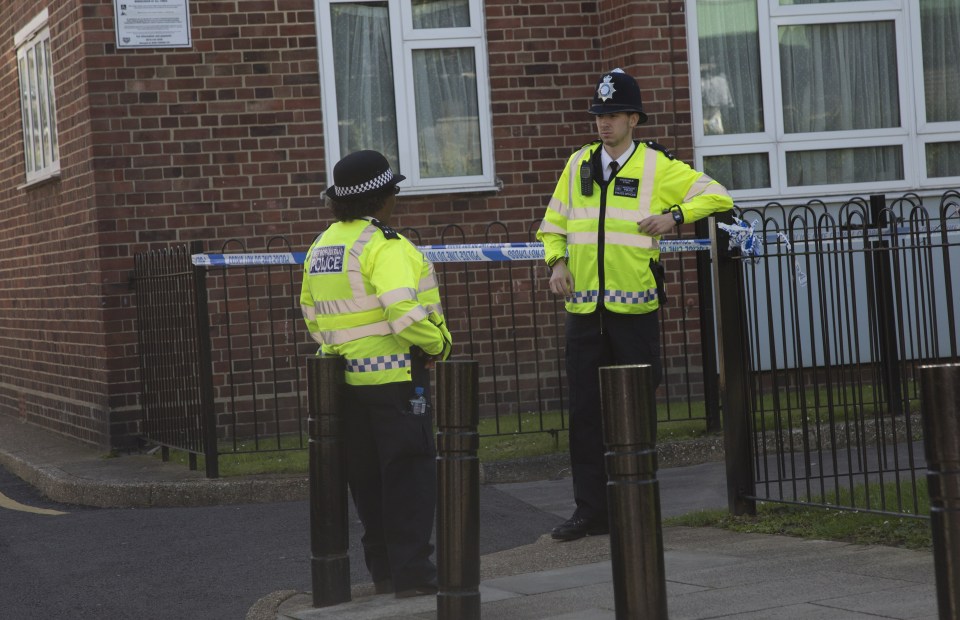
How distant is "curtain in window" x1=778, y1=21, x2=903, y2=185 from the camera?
466 inches

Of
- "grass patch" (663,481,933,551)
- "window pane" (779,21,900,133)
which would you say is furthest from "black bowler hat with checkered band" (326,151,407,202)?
"window pane" (779,21,900,133)

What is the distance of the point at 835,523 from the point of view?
6.66m

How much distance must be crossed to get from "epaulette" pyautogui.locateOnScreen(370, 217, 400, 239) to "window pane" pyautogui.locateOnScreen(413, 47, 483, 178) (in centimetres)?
561

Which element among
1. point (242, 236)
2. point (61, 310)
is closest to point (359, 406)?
point (242, 236)

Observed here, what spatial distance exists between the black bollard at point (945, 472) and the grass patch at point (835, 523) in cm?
258

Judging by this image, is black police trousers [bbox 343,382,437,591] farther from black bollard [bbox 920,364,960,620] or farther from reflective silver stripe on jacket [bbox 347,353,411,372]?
black bollard [bbox 920,364,960,620]

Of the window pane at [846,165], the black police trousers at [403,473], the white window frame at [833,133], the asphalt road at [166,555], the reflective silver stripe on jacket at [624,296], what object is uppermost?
the white window frame at [833,133]

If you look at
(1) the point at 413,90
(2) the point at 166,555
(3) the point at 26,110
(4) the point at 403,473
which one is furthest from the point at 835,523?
(3) the point at 26,110

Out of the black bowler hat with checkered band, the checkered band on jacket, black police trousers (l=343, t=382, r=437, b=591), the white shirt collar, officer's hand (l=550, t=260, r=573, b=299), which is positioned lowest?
black police trousers (l=343, t=382, r=437, b=591)

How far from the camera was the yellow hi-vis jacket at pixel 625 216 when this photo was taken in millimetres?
6758

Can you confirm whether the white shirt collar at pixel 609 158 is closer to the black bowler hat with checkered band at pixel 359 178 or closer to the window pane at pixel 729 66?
the black bowler hat with checkered band at pixel 359 178

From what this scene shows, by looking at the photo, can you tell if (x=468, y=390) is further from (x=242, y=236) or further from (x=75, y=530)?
(x=242, y=236)

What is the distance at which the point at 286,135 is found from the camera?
11039mm

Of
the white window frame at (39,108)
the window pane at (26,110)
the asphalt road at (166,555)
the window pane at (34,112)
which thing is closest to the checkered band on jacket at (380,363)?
the asphalt road at (166,555)
